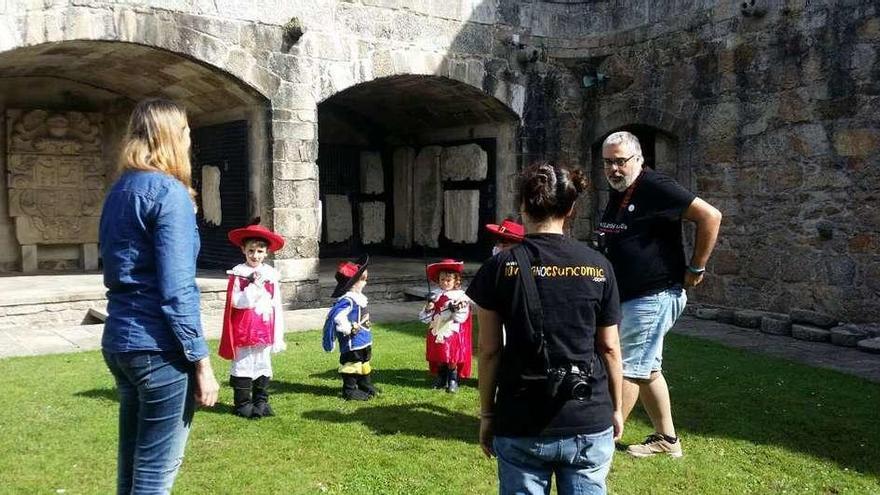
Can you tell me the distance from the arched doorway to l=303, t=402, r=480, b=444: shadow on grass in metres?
5.05

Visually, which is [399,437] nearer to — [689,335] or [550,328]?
[550,328]

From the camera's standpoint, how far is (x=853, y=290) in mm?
7996

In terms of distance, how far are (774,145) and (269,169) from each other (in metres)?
5.84

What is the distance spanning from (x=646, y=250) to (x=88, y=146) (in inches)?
410

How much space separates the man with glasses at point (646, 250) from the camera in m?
3.90

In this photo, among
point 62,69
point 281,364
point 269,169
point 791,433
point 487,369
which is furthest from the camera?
point 62,69

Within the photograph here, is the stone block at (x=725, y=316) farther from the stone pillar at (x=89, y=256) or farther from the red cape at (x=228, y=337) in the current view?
the stone pillar at (x=89, y=256)

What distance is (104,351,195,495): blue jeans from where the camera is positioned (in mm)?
2471

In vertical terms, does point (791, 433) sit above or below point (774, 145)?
below

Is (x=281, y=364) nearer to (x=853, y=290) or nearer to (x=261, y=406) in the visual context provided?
(x=261, y=406)

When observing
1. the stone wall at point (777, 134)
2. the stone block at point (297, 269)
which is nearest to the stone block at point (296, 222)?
the stone block at point (297, 269)

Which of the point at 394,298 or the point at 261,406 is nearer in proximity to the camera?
the point at 261,406

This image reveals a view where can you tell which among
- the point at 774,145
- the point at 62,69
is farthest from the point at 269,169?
the point at 774,145

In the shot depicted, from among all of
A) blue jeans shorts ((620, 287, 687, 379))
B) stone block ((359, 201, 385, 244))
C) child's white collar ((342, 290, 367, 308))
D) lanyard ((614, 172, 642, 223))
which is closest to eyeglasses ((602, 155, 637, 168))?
lanyard ((614, 172, 642, 223))
